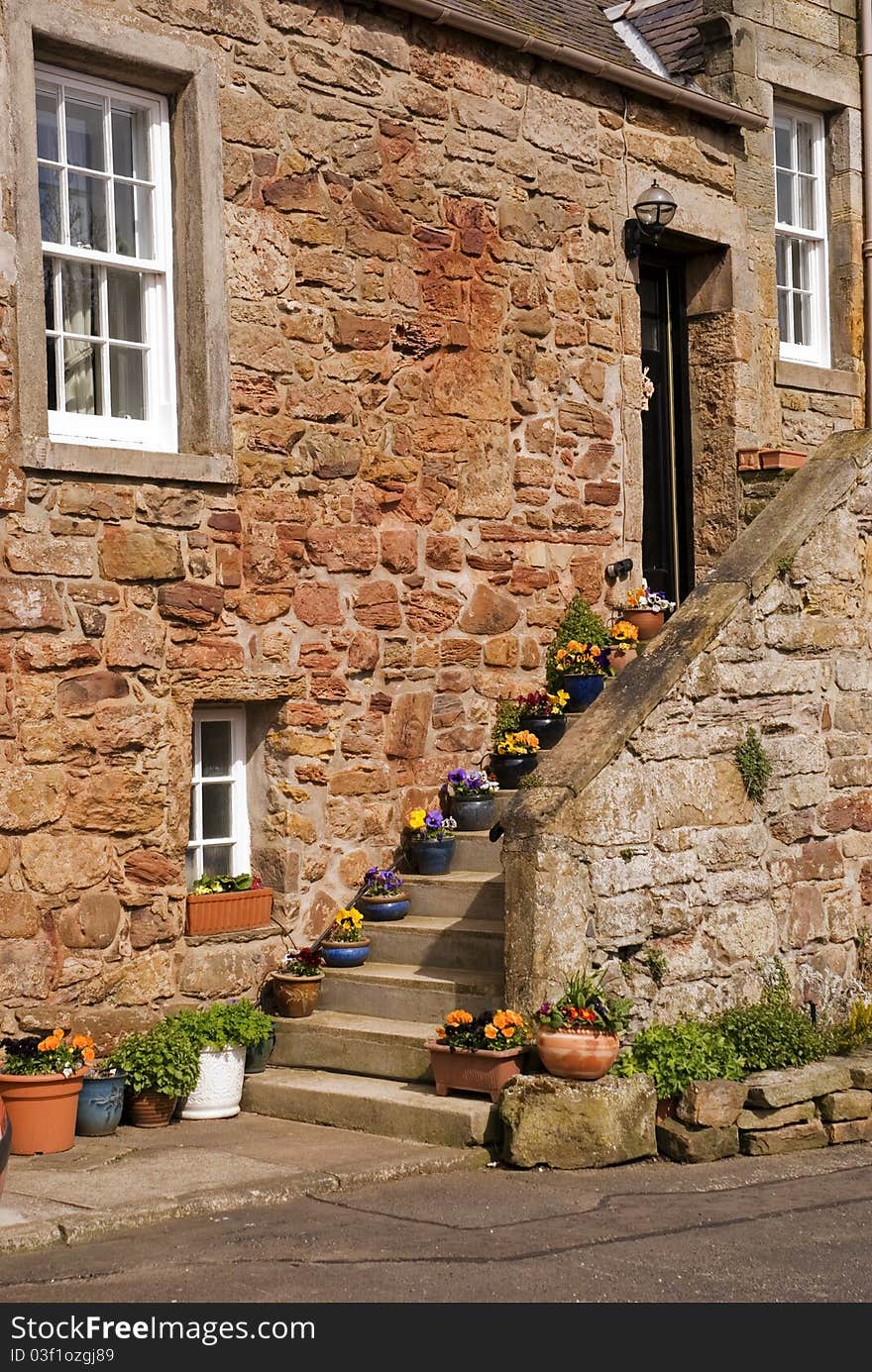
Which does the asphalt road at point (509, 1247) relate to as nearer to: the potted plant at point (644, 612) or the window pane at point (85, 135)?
the potted plant at point (644, 612)

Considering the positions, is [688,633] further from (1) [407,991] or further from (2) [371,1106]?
(2) [371,1106]

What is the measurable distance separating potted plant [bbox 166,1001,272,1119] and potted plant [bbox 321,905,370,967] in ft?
2.46

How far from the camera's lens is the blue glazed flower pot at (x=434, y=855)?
31.7ft

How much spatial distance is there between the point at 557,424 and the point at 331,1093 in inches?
172

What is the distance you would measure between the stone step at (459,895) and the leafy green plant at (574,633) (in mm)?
1516

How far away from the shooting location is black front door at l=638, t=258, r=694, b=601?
39.3 ft

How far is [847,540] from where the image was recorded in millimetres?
9570

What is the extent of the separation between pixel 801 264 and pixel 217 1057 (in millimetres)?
7267

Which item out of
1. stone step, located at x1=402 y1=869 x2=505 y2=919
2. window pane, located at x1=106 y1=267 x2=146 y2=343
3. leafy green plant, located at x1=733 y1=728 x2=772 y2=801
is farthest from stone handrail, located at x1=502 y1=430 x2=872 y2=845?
window pane, located at x1=106 y1=267 x2=146 y2=343

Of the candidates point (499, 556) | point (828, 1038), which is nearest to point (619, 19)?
point (499, 556)

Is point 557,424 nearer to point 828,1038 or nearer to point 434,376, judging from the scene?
point 434,376

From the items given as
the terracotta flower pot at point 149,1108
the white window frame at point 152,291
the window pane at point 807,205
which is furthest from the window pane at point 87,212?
the window pane at point 807,205

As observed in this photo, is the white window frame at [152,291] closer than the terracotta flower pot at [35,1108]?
No

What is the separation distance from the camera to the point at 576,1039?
7.74m
